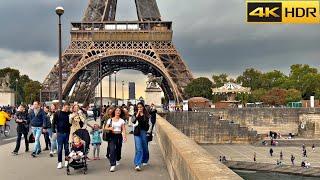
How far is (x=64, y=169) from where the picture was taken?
1344 centimetres

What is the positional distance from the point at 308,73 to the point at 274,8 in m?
104

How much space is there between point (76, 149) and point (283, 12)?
249 inches

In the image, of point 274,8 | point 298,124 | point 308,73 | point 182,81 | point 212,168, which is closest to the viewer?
point 212,168

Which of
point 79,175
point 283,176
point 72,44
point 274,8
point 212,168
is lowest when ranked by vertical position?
point 283,176

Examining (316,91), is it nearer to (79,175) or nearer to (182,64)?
(182,64)

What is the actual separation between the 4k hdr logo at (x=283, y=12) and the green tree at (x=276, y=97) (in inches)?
3469

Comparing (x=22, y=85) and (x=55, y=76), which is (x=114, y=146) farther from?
(x=22, y=85)

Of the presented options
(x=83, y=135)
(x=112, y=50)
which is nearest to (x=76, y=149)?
(x=83, y=135)

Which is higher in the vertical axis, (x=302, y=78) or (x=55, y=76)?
(x=302, y=78)

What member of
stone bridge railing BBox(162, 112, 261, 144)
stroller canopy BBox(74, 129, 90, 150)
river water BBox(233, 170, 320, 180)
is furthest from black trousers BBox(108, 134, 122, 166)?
stone bridge railing BBox(162, 112, 261, 144)

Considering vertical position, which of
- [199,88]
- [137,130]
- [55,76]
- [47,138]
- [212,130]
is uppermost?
[55,76]

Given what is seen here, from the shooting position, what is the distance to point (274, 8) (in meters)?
13.5

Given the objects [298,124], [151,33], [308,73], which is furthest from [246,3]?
[308,73]

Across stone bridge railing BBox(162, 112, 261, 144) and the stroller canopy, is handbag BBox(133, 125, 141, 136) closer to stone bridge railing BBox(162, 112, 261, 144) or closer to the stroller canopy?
the stroller canopy
